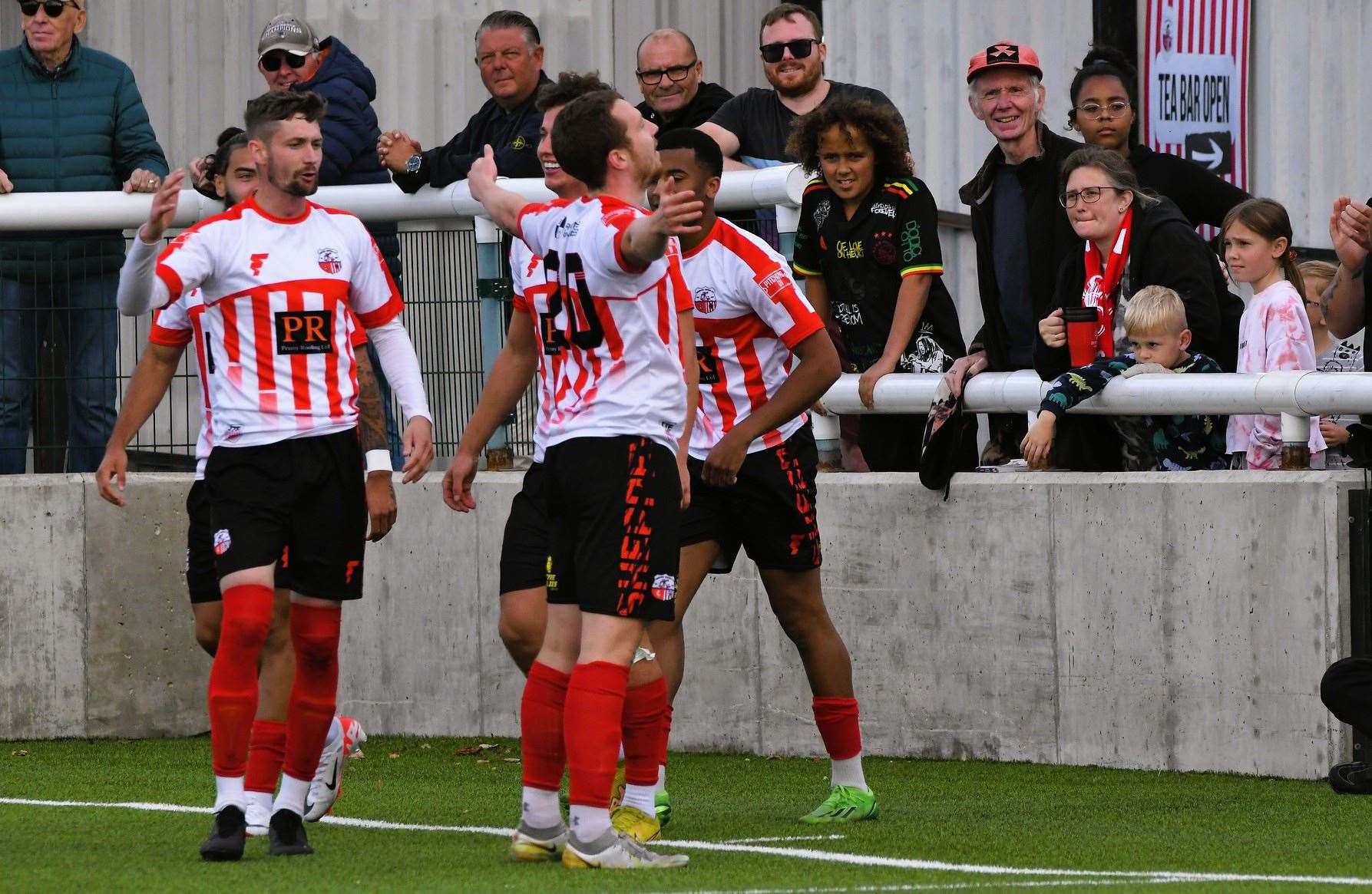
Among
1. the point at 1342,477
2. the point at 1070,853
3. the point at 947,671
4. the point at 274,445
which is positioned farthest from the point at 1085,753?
the point at 274,445

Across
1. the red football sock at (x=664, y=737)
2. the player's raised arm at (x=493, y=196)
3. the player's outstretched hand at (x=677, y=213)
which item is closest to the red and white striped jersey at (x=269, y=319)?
the player's raised arm at (x=493, y=196)

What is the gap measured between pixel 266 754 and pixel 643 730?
1.14 m

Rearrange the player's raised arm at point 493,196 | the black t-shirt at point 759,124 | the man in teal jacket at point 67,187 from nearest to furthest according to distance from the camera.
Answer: the player's raised arm at point 493,196 < the black t-shirt at point 759,124 < the man in teal jacket at point 67,187

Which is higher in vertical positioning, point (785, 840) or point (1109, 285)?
point (1109, 285)

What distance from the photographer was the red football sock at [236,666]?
6.71m

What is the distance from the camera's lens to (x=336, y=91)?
35.9ft

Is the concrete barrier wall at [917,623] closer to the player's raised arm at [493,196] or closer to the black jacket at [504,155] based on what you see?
the black jacket at [504,155]

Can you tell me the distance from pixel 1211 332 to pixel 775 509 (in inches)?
81.1

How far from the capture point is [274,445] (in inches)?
275

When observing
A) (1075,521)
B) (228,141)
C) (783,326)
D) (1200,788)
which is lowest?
(1200,788)

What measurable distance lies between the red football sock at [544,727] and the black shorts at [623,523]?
29 centimetres

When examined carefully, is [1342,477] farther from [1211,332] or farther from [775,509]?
[775,509]

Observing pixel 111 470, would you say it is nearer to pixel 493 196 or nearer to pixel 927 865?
A: pixel 493 196

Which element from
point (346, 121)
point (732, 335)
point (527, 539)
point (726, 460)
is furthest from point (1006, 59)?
point (527, 539)
